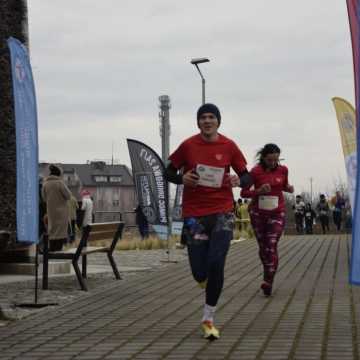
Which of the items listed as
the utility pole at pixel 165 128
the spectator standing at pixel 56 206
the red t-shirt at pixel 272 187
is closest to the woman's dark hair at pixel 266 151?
the red t-shirt at pixel 272 187

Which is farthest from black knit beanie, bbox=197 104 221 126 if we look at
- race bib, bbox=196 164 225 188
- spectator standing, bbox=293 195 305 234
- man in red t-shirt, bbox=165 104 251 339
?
spectator standing, bbox=293 195 305 234

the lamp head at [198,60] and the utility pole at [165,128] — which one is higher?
the lamp head at [198,60]

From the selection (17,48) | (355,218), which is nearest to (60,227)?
(17,48)

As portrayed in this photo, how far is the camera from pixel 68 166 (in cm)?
14200

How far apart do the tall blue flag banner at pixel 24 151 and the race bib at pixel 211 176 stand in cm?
228

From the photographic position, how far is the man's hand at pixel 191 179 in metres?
7.16

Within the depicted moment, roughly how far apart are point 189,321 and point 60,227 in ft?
20.5

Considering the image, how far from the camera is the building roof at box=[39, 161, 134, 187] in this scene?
5527 inches

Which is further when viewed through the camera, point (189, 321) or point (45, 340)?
point (189, 321)

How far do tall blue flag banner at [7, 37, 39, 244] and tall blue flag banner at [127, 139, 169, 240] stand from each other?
876cm

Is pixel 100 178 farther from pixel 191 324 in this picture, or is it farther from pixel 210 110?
pixel 210 110

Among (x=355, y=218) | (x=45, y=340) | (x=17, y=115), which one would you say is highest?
(x=17, y=115)

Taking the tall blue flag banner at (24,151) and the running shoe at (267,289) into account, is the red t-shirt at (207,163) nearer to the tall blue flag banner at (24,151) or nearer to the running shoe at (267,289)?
the tall blue flag banner at (24,151)

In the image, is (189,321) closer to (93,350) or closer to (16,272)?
(93,350)
